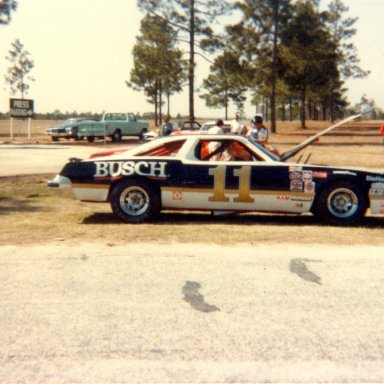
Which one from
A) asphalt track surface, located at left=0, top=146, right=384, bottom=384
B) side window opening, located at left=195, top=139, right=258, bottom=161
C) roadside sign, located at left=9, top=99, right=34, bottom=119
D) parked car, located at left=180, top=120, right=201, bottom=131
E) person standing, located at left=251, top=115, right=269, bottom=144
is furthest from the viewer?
roadside sign, located at left=9, top=99, right=34, bottom=119

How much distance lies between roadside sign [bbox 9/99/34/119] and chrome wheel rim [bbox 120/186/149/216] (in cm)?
3266

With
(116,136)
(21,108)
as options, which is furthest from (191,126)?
(21,108)

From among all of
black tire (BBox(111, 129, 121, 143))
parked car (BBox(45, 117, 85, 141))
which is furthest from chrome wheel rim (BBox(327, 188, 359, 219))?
black tire (BBox(111, 129, 121, 143))

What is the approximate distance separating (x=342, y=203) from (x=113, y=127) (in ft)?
102

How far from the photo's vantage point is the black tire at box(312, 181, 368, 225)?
8.84m

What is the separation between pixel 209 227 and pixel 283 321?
4279mm

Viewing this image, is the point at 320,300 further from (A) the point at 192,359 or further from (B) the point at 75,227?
(B) the point at 75,227

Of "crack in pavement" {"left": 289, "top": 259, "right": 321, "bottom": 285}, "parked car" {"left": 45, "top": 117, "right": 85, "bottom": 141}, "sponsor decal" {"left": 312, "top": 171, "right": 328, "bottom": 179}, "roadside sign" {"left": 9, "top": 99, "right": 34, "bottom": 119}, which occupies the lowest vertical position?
"crack in pavement" {"left": 289, "top": 259, "right": 321, "bottom": 285}

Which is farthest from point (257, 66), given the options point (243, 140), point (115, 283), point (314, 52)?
point (115, 283)

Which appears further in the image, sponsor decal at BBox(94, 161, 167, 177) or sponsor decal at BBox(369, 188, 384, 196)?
sponsor decal at BBox(94, 161, 167, 177)

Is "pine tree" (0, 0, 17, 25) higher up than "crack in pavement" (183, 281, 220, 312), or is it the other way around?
"pine tree" (0, 0, 17, 25)

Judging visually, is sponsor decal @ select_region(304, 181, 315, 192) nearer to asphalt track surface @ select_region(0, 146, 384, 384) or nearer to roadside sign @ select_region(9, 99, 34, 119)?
asphalt track surface @ select_region(0, 146, 384, 384)

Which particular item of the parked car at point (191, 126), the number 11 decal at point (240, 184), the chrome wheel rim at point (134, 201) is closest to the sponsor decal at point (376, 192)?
the number 11 decal at point (240, 184)

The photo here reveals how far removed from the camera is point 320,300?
4.93 m
